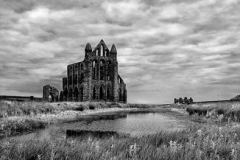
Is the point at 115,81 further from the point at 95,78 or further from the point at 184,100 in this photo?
the point at 184,100

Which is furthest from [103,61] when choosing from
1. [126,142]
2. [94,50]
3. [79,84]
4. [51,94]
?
[126,142]

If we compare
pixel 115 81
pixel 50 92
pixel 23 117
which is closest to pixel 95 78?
pixel 115 81

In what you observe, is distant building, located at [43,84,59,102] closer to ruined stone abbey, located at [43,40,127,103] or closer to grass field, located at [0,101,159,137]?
ruined stone abbey, located at [43,40,127,103]

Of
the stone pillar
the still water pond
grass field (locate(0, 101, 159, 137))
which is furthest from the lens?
the stone pillar

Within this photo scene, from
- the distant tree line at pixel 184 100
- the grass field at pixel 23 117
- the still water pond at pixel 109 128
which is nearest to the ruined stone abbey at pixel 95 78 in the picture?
the distant tree line at pixel 184 100

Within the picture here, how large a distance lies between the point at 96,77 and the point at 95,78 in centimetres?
47

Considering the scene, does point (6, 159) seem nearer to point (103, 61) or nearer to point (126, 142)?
point (126, 142)

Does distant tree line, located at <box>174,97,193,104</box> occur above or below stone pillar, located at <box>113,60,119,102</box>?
below

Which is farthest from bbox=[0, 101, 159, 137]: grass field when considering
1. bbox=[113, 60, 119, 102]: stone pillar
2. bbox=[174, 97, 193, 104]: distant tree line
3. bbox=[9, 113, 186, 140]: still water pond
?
bbox=[174, 97, 193, 104]: distant tree line

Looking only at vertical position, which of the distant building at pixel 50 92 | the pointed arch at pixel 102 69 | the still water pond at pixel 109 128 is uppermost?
the pointed arch at pixel 102 69

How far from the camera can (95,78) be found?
71.8 m

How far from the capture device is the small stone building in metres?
69.6

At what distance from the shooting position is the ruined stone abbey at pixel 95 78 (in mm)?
69750

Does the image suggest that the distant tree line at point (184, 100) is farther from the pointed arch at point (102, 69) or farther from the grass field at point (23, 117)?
the grass field at point (23, 117)
